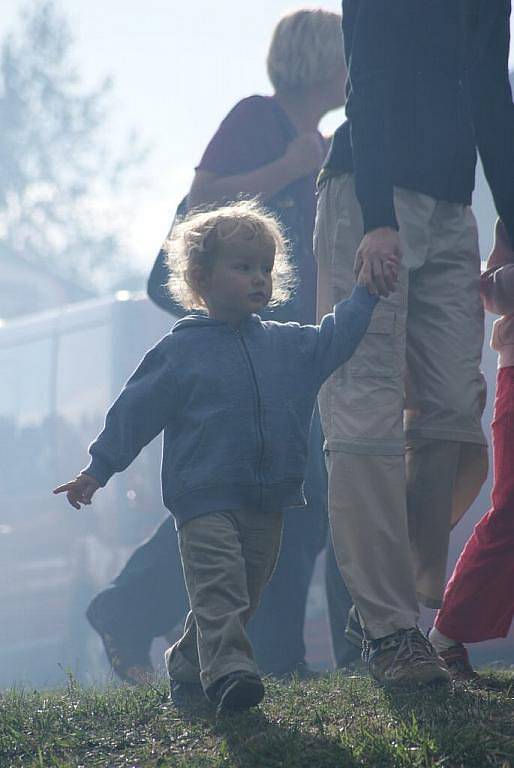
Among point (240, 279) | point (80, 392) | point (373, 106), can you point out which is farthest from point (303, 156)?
point (80, 392)

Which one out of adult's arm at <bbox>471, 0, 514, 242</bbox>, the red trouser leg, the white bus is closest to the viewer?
the red trouser leg

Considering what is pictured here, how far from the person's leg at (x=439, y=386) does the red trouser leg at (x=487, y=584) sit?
0.06 metres

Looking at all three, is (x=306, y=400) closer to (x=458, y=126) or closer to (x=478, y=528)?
(x=478, y=528)

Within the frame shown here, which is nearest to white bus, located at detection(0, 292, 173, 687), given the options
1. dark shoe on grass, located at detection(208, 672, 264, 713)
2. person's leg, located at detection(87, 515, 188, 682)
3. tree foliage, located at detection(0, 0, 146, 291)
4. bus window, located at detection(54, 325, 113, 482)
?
bus window, located at detection(54, 325, 113, 482)

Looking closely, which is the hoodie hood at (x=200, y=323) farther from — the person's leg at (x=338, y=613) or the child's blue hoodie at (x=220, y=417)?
the person's leg at (x=338, y=613)

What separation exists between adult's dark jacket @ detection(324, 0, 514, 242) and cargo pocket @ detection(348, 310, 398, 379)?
0.77 ft

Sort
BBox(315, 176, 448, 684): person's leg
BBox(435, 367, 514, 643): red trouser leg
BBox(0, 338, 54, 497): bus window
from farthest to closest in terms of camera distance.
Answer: BBox(0, 338, 54, 497): bus window, BBox(435, 367, 514, 643): red trouser leg, BBox(315, 176, 448, 684): person's leg

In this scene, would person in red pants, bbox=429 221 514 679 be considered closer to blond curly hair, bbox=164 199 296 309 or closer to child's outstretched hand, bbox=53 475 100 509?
blond curly hair, bbox=164 199 296 309

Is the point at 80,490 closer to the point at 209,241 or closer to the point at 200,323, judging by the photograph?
the point at 200,323

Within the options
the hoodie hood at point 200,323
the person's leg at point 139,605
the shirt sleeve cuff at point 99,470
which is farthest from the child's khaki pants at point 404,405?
the person's leg at point 139,605

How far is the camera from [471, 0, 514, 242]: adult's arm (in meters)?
3.48

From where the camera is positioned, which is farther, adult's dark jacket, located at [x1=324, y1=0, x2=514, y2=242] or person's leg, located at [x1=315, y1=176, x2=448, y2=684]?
adult's dark jacket, located at [x1=324, y1=0, x2=514, y2=242]

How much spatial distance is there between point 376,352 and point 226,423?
45cm

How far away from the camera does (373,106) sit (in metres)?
3.24
